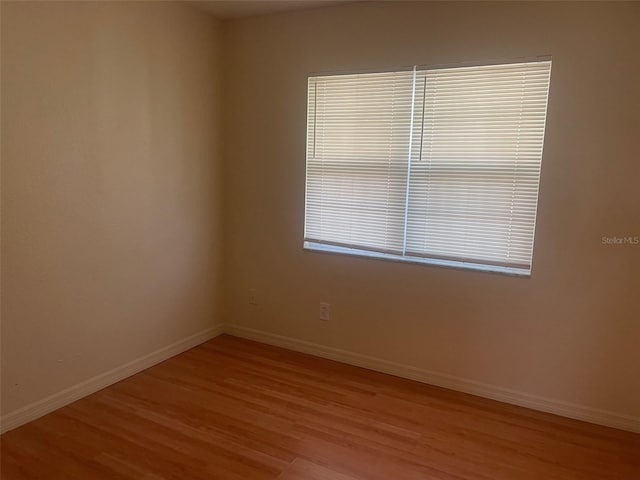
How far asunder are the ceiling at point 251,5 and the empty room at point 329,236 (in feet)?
0.07

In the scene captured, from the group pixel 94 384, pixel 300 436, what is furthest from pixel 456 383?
pixel 94 384

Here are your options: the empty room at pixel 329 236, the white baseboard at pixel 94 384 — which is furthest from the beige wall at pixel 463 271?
the white baseboard at pixel 94 384

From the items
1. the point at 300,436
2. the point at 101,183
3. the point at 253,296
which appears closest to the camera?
the point at 300,436

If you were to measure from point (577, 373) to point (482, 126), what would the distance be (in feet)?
5.03

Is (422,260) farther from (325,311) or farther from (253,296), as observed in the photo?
(253,296)

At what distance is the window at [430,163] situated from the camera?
256 cm

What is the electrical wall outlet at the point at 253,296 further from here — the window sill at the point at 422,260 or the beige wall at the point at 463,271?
the window sill at the point at 422,260

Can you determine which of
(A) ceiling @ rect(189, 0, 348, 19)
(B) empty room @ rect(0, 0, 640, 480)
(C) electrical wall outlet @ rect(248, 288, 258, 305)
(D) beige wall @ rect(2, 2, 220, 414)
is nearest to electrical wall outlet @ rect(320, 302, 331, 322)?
(B) empty room @ rect(0, 0, 640, 480)

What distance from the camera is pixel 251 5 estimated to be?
3.03 m

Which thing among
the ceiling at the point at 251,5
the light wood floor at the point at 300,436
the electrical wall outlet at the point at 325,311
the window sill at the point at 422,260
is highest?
the ceiling at the point at 251,5

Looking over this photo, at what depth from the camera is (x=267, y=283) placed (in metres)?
3.51

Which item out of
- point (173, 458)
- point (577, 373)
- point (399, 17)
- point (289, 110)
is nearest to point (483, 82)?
point (399, 17)

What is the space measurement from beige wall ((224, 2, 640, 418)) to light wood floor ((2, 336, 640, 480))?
1.04ft

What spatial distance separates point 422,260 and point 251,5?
6.83ft
